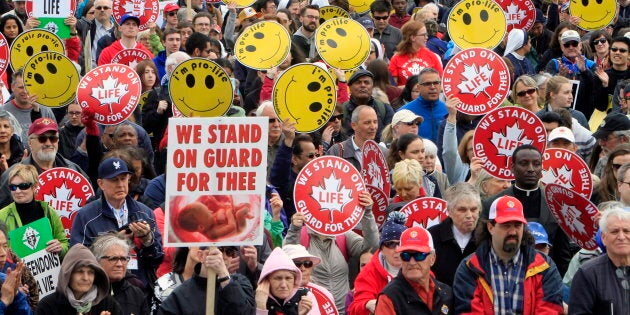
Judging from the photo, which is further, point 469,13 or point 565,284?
point 469,13

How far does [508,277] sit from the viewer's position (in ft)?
40.9

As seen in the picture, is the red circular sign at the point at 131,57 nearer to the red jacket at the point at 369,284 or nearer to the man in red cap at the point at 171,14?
the man in red cap at the point at 171,14

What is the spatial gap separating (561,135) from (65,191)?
4.34 meters

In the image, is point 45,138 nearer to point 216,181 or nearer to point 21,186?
point 21,186

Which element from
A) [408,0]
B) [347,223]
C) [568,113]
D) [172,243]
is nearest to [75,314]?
[172,243]

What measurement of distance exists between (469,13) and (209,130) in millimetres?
8530

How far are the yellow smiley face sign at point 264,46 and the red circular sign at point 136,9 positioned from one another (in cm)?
301

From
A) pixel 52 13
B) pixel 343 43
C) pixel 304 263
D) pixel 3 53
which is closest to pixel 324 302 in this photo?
pixel 304 263

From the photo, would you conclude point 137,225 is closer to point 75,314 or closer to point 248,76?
point 75,314

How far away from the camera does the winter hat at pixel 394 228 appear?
1334 centimetres

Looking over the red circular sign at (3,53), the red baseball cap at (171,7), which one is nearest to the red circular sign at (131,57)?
the red circular sign at (3,53)

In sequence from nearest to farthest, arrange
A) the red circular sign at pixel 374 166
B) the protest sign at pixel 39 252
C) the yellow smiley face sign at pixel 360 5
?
the protest sign at pixel 39 252
the red circular sign at pixel 374 166
the yellow smiley face sign at pixel 360 5

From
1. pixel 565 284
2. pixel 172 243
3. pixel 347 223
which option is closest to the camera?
pixel 172 243

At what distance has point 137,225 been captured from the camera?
547 inches
